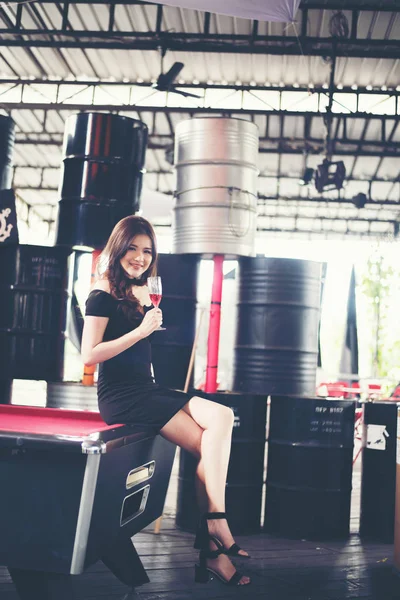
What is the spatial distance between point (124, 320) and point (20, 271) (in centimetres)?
207

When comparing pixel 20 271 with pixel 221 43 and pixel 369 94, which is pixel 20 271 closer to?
pixel 221 43

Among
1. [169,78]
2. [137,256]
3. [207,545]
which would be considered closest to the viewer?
[207,545]

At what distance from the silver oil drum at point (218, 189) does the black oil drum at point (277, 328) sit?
20 cm

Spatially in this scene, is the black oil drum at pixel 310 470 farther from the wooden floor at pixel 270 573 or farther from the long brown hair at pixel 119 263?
the long brown hair at pixel 119 263

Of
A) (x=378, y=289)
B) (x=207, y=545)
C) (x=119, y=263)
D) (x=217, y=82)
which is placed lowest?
(x=207, y=545)

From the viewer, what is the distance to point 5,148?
15.2 ft

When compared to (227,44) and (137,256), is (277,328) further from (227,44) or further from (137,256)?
(227,44)

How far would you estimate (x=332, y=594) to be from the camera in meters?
2.52

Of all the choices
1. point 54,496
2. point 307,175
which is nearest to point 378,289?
point 307,175

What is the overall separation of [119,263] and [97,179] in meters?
1.97

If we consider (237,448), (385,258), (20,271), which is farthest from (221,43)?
(385,258)

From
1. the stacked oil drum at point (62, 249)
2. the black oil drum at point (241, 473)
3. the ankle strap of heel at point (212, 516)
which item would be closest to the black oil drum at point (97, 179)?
the stacked oil drum at point (62, 249)

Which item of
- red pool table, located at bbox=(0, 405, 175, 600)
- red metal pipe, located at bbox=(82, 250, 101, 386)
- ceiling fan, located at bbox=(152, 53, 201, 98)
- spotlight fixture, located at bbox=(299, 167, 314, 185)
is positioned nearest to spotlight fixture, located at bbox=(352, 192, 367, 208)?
spotlight fixture, located at bbox=(299, 167, 314, 185)

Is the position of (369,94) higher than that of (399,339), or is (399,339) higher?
(369,94)
